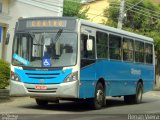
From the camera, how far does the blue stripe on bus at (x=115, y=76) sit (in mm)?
17531

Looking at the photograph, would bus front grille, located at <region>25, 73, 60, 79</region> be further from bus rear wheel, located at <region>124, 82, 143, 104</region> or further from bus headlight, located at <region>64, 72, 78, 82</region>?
bus rear wheel, located at <region>124, 82, 143, 104</region>

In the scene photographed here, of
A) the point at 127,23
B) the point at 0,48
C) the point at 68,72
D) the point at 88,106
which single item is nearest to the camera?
the point at 68,72

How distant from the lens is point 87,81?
690 inches

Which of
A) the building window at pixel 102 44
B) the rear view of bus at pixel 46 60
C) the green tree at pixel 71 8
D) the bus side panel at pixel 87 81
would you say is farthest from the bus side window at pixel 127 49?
the green tree at pixel 71 8

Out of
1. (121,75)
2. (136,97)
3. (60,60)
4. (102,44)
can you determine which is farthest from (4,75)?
(136,97)

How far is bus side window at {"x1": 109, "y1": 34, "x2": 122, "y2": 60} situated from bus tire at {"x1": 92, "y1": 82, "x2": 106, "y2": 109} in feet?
5.15

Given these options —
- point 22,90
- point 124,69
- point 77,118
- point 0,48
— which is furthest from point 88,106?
point 0,48

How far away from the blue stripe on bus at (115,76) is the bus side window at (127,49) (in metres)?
0.26

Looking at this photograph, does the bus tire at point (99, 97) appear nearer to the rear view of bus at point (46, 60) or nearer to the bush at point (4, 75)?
the rear view of bus at point (46, 60)

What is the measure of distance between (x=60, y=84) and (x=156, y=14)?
1203 inches

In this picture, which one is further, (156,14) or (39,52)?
(156,14)

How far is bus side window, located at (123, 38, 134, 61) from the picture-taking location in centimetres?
2127

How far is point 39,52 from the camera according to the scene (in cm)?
1720

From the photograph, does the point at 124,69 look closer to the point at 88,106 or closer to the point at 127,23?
the point at 88,106
